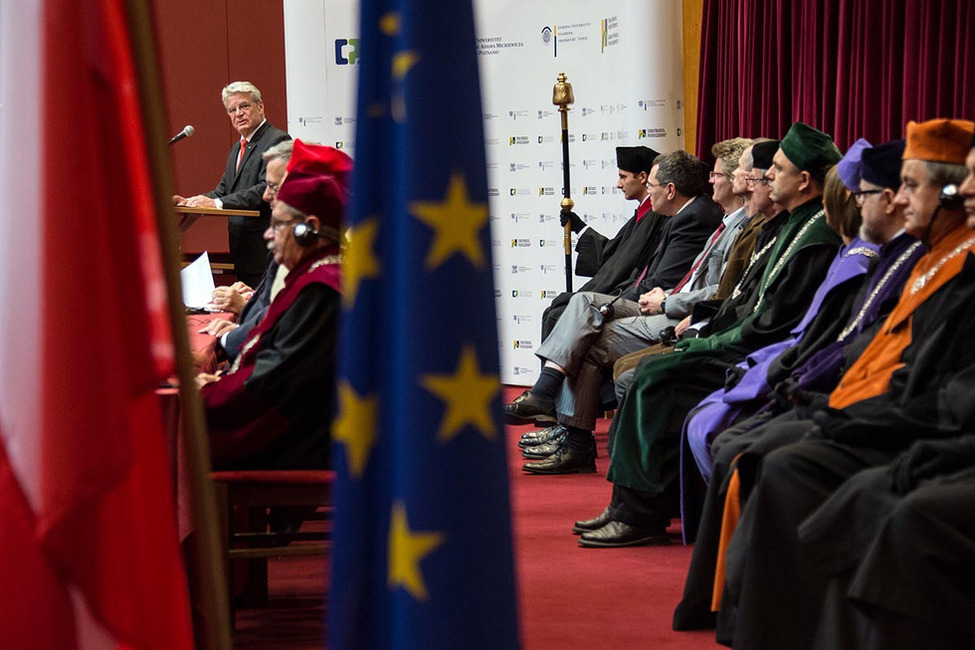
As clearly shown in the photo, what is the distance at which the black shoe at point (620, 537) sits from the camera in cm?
455

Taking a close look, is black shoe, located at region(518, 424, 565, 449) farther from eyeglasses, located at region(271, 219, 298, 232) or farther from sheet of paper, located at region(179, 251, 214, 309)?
eyeglasses, located at region(271, 219, 298, 232)

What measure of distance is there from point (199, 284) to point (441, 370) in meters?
3.93

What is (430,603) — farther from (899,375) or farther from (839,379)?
(839,379)

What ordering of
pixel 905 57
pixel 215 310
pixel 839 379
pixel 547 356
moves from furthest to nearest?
pixel 547 356
pixel 905 57
pixel 215 310
pixel 839 379

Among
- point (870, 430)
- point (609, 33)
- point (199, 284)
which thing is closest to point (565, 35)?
point (609, 33)

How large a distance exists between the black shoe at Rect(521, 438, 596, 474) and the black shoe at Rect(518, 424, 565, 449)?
30 centimetres

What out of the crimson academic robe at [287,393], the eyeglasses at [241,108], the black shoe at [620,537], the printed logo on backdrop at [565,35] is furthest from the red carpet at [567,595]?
the printed logo on backdrop at [565,35]

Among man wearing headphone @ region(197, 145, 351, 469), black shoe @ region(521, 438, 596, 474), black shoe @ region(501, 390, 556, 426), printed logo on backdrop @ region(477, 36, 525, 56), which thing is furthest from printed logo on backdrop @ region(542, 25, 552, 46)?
man wearing headphone @ region(197, 145, 351, 469)

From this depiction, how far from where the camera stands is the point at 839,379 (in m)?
3.58

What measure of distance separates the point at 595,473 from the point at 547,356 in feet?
1.99

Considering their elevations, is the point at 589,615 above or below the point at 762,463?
below

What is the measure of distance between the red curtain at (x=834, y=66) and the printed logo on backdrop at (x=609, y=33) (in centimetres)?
64

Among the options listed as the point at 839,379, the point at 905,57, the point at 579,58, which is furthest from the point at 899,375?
the point at 579,58

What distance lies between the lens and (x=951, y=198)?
308 centimetres
